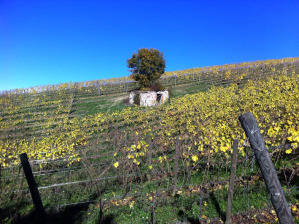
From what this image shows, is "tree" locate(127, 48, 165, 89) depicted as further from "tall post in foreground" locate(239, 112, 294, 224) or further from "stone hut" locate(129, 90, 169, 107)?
"tall post in foreground" locate(239, 112, 294, 224)

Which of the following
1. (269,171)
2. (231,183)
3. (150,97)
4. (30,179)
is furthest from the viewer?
(150,97)

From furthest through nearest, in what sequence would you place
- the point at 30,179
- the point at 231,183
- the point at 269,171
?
1. the point at 30,179
2. the point at 231,183
3. the point at 269,171

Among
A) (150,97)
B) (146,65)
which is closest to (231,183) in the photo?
Answer: (150,97)

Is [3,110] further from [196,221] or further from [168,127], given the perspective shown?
[196,221]

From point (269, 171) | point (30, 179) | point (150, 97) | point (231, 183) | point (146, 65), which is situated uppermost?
point (146, 65)

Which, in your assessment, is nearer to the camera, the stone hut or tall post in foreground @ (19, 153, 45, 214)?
tall post in foreground @ (19, 153, 45, 214)

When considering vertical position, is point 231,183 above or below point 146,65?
below

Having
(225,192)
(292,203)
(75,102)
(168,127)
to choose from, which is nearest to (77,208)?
(225,192)

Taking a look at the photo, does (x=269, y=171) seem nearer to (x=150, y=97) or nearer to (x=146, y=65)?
(x=150, y=97)

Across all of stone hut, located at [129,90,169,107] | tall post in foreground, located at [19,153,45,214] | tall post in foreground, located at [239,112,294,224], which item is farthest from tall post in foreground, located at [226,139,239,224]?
stone hut, located at [129,90,169,107]

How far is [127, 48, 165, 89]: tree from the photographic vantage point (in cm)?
1909

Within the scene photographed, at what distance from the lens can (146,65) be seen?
1908cm

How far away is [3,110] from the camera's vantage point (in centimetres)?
2172

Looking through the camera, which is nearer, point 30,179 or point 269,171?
point 269,171
